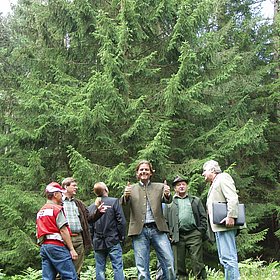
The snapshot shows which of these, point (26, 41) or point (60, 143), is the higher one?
point (26, 41)

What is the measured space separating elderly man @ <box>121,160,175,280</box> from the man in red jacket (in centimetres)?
87

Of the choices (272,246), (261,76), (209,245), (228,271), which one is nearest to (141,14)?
(261,76)

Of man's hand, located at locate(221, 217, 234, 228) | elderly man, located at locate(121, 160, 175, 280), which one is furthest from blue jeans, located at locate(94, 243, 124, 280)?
man's hand, located at locate(221, 217, 234, 228)

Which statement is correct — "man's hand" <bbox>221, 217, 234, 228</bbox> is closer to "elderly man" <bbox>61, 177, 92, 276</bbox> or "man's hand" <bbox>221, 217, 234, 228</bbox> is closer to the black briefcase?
the black briefcase

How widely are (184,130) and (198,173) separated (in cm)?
154

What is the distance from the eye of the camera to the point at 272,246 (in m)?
14.8

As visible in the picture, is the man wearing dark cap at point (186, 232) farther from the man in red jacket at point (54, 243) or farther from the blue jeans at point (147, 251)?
the man in red jacket at point (54, 243)

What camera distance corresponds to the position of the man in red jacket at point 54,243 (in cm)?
514

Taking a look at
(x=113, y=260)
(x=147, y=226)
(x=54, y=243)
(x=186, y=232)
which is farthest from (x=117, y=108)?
(x=54, y=243)

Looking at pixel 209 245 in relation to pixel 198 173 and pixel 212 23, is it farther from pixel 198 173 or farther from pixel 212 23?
pixel 212 23

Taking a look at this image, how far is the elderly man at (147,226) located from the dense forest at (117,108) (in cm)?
354

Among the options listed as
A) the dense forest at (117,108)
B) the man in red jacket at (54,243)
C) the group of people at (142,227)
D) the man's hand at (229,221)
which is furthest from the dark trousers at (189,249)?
the dense forest at (117,108)

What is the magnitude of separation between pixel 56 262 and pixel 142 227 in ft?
3.81

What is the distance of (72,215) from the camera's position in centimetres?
620
